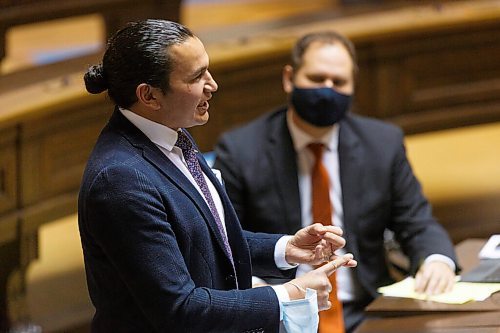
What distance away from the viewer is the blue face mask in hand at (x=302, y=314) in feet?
6.55

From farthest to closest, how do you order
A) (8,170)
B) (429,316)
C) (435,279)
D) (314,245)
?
(8,170)
(435,279)
(429,316)
(314,245)

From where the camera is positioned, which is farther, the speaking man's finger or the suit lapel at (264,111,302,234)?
the suit lapel at (264,111,302,234)

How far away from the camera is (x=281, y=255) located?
7.34ft

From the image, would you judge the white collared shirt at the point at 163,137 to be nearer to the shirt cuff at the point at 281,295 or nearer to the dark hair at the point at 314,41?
the shirt cuff at the point at 281,295

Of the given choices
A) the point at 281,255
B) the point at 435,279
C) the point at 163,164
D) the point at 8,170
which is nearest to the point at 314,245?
the point at 281,255

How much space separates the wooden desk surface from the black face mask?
0.67 m

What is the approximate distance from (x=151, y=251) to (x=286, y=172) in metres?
1.34

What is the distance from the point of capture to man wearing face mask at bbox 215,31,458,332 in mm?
3162

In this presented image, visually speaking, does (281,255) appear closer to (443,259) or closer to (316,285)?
(316,285)

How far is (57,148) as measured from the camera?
3.62 m

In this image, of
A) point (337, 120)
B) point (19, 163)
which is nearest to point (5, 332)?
point (19, 163)

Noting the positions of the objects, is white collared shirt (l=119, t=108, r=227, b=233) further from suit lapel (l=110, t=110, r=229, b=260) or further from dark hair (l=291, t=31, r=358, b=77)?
dark hair (l=291, t=31, r=358, b=77)

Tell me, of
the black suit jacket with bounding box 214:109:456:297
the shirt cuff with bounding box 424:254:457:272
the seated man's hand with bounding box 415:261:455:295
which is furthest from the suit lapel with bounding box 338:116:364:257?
the seated man's hand with bounding box 415:261:455:295

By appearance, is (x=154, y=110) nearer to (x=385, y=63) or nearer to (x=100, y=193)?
(x=100, y=193)
